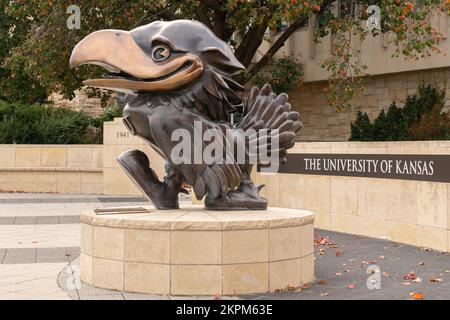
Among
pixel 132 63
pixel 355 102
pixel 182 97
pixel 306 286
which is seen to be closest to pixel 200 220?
pixel 306 286

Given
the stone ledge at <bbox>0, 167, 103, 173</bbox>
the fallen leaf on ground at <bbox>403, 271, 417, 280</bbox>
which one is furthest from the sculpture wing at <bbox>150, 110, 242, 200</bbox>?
the stone ledge at <bbox>0, 167, 103, 173</bbox>

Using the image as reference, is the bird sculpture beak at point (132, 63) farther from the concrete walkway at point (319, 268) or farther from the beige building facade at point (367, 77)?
the beige building facade at point (367, 77)

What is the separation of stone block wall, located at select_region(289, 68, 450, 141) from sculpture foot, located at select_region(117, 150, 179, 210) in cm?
1402

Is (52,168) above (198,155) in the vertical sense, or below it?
below

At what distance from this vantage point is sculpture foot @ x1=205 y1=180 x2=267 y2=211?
7.59 metres

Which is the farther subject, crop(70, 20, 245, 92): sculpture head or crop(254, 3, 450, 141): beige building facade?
crop(254, 3, 450, 141): beige building facade

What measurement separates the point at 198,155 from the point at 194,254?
133 centimetres

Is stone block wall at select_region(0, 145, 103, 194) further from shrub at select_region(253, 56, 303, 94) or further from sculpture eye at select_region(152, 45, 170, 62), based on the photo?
sculpture eye at select_region(152, 45, 170, 62)

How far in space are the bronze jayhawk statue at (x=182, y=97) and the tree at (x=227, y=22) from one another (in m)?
7.21

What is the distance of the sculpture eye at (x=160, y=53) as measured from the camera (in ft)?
24.1

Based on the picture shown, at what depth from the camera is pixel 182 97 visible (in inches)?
294

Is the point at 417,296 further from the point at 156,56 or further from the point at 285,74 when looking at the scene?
the point at 285,74

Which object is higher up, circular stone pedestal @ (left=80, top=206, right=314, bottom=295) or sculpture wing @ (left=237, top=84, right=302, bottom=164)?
sculpture wing @ (left=237, top=84, right=302, bottom=164)

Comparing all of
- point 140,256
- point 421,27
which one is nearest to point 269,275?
point 140,256
